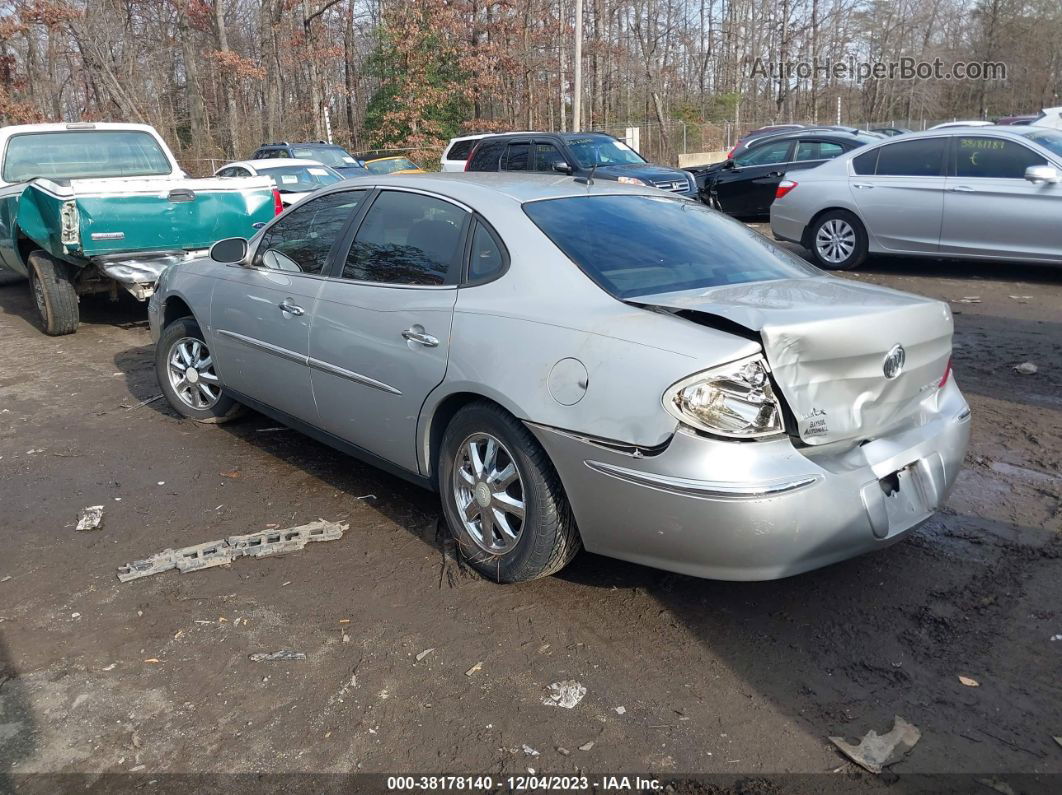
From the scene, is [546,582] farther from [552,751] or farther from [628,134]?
[628,134]

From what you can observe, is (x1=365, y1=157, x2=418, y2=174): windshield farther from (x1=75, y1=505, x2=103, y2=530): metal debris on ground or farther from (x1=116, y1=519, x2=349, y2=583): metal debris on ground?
(x1=116, y1=519, x2=349, y2=583): metal debris on ground

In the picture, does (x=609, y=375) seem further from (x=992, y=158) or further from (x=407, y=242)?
(x=992, y=158)

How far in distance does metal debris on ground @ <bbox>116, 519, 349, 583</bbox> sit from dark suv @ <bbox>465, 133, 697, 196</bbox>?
32.7 ft

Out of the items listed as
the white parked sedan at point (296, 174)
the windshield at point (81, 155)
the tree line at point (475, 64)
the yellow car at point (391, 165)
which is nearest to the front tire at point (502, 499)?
the windshield at point (81, 155)

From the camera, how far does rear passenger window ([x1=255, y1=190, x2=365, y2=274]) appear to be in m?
4.75

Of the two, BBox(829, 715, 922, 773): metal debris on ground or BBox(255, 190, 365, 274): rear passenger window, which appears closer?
BBox(829, 715, 922, 773): metal debris on ground

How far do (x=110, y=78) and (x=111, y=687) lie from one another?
32.2 metres

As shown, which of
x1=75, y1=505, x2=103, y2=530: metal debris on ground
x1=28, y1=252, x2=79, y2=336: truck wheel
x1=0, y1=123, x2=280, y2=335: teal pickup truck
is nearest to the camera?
x1=75, y1=505, x2=103, y2=530: metal debris on ground

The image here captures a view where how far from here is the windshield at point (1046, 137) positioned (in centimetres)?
938

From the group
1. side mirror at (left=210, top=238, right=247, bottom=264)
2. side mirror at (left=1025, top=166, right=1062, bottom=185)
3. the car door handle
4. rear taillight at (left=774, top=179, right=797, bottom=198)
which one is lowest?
the car door handle

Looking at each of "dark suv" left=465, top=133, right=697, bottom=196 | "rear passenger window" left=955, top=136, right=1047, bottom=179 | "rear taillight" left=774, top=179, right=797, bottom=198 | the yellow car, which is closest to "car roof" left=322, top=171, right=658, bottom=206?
"rear passenger window" left=955, top=136, right=1047, bottom=179

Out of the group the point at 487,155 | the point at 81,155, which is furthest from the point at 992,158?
the point at 81,155

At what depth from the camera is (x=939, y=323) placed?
3.60 metres

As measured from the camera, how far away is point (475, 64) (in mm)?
32250
